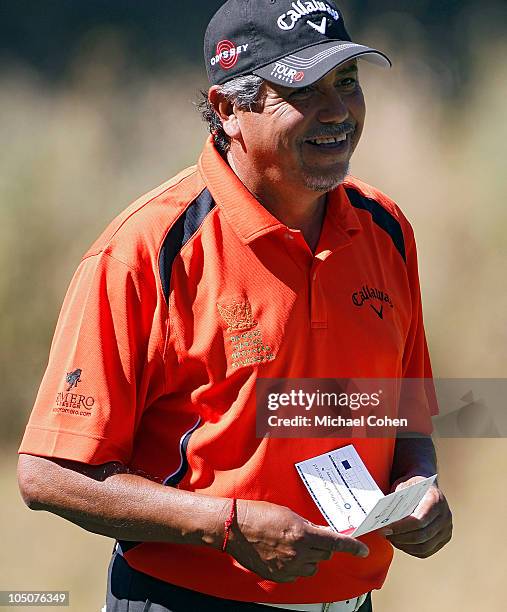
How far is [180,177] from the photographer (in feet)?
6.84

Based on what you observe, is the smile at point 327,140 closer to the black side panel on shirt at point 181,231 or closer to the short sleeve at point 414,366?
the black side panel on shirt at point 181,231

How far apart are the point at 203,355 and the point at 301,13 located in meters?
0.72

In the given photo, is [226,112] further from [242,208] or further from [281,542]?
[281,542]

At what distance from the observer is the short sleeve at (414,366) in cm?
225

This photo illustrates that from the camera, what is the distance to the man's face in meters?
1.98

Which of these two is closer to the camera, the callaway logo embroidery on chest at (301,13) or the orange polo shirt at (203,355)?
the orange polo shirt at (203,355)

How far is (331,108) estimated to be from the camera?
1985 mm

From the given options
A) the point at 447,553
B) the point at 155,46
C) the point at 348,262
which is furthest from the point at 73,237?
the point at 348,262

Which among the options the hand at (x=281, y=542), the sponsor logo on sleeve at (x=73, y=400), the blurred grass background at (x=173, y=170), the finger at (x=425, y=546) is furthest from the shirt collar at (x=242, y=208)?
the blurred grass background at (x=173, y=170)

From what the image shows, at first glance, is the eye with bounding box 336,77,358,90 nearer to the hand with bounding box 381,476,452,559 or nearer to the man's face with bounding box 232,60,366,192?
the man's face with bounding box 232,60,366,192

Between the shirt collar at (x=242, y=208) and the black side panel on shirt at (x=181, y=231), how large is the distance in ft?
0.08

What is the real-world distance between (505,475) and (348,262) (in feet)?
6.59

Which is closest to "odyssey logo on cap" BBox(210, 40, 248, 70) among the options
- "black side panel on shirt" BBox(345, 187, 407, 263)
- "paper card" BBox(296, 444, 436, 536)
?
"black side panel on shirt" BBox(345, 187, 407, 263)

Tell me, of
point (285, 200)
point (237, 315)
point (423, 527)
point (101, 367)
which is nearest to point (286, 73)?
point (285, 200)
